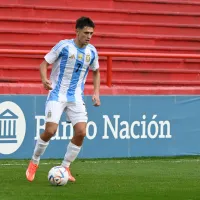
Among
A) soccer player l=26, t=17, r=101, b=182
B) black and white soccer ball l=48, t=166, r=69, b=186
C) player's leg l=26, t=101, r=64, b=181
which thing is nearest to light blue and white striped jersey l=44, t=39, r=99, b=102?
soccer player l=26, t=17, r=101, b=182

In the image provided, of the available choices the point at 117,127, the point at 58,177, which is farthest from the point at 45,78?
the point at 117,127

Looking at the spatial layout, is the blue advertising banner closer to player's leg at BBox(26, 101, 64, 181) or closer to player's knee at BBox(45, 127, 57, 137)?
player's leg at BBox(26, 101, 64, 181)

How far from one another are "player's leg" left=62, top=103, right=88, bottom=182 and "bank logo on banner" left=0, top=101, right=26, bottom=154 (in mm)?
2793

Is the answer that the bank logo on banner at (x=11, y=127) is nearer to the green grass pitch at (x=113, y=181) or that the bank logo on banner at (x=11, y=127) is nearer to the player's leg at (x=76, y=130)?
the green grass pitch at (x=113, y=181)

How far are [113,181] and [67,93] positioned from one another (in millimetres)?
1163

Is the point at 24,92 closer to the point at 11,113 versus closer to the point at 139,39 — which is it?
the point at 11,113

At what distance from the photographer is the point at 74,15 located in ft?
53.8

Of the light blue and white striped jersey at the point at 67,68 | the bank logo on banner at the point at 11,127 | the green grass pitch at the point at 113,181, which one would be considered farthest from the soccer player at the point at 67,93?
the bank logo on banner at the point at 11,127

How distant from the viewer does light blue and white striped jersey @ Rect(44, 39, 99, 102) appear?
947cm

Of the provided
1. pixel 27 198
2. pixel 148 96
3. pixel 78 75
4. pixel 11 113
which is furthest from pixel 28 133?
pixel 27 198

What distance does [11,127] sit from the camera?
1224cm

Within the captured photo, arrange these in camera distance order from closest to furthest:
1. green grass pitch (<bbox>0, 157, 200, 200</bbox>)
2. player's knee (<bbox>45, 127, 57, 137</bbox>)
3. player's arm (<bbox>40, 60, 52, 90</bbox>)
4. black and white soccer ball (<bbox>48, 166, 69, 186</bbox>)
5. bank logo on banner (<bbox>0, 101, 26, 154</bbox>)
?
green grass pitch (<bbox>0, 157, 200, 200</bbox>), black and white soccer ball (<bbox>48, 166, 69, 186</bbox>), player's arm (<bbox>40, 60, 52, 90</bbox>), player's knee (<bbox>45, 127, 57, 137</bbox>), bank logo on banner (<bbox>0, 101, 26, 154</bbox>)

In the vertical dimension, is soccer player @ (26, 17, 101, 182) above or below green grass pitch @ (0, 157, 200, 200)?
above

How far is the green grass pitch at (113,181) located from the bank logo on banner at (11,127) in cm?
26
